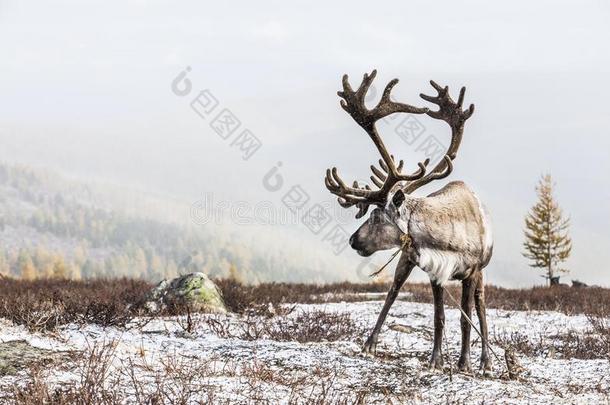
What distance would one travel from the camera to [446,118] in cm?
659

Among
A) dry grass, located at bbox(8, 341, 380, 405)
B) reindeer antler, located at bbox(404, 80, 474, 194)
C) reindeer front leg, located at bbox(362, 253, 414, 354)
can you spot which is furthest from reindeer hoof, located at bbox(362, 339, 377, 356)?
reindeer antler, located at bbox(404, 80, 474, 194)

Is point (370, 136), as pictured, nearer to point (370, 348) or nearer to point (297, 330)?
point (370, 348)

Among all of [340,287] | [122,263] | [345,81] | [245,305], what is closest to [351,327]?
[245,305]

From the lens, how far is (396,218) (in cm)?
575

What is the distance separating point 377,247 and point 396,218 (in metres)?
0.29

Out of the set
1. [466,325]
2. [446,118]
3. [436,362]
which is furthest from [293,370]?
[446,118]

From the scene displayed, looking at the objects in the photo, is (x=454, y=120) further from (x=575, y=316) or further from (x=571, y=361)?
(x=575, y=316)

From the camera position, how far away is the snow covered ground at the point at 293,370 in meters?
4.21

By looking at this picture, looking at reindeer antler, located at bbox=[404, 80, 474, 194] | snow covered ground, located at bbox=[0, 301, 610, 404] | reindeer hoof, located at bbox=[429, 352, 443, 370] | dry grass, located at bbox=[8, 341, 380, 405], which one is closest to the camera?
dry grass, located at bbox=[8, 341, 380, 405]

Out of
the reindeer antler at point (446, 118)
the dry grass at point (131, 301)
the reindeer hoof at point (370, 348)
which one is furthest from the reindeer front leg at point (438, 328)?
the dry grass at point (131, 301)

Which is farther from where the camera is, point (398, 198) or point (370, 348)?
point (370, 348)

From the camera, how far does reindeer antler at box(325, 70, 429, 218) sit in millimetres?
5930

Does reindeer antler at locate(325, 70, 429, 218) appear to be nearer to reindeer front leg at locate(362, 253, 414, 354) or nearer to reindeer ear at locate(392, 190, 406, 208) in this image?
reindeer ear at locate(392, 190, 406, 208)

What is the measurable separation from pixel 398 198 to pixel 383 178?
76 centimetres
